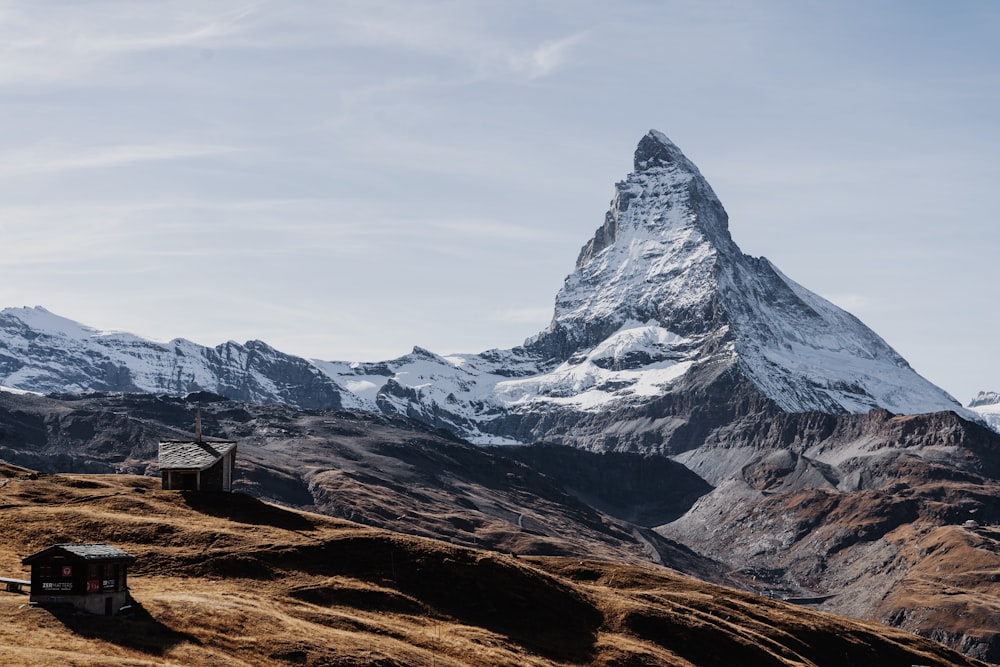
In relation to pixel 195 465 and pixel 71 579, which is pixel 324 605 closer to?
pixel 71 579

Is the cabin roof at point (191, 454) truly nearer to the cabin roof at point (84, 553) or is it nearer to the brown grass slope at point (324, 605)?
the brown grass slope at point (324, 605)

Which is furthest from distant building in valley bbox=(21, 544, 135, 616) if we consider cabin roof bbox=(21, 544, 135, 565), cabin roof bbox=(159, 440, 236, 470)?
cabin roof bbox=(159, 440, 236, 470)

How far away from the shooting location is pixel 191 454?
4486 inches

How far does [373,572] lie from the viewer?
3939 inches

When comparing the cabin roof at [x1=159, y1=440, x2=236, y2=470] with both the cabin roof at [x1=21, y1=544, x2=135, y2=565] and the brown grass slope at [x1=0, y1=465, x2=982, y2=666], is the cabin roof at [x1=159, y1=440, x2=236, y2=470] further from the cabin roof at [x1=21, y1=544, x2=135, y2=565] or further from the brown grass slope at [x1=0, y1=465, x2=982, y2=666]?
the cabin roof at [x1=21, y1=544, x2=135, y2=565]

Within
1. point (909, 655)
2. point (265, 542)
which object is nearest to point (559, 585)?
point (265, 542)

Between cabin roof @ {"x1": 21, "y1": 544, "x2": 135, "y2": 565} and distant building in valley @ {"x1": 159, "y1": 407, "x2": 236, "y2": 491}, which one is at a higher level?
distant building in valley @ {"x1": 159, "y1": 407, "x2": 236, "y2": 491}

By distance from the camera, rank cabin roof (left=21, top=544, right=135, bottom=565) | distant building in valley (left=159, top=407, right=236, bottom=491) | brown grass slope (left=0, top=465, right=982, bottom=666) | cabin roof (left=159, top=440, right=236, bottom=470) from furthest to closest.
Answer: distant building in valley (left=159, top=407, right=236, bottom=491), cabin roof (left=159, top=440, right=236, bottom=470), brown grass slope (left=0, top=465, right=982, bottom=666), cabin roof (left=21, top=544, right=135, bottom=565)

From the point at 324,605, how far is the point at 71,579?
68.7 feet

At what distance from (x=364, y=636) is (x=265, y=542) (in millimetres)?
19778

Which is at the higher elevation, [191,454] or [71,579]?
[191,454]

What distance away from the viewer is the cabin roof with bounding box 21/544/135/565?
73.0 m

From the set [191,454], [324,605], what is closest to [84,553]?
[324,605]

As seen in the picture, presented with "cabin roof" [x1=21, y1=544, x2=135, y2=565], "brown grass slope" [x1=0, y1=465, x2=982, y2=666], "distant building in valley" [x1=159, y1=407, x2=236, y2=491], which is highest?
"distant building in valley" [x1=159, y1=407, x2=236, y2=491]
